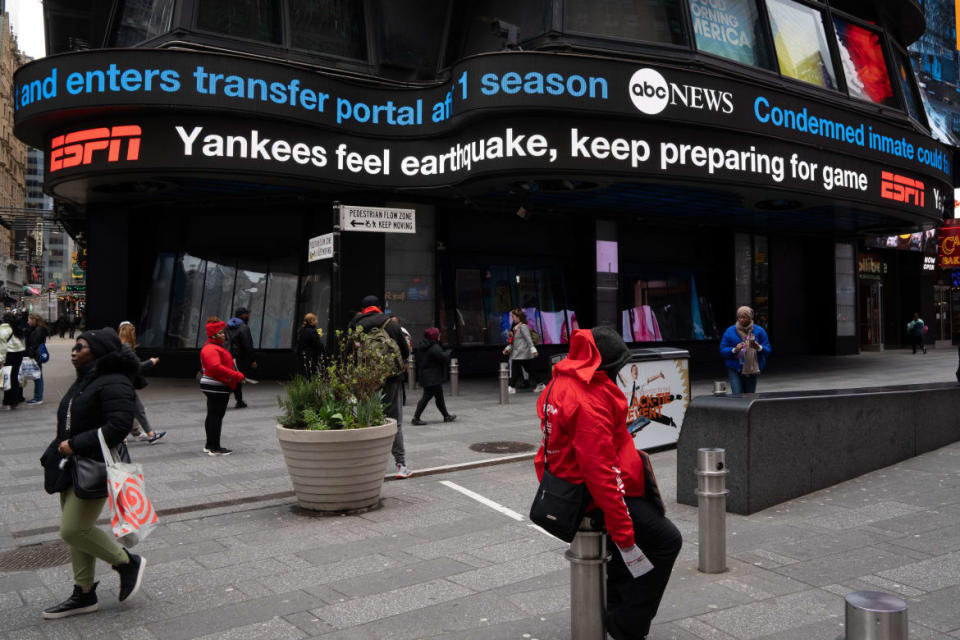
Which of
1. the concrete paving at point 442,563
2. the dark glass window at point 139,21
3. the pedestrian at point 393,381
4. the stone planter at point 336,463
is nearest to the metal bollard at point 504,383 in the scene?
the concrete paving at point 442,563

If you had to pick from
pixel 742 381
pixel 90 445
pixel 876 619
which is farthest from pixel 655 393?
pixel 876 619

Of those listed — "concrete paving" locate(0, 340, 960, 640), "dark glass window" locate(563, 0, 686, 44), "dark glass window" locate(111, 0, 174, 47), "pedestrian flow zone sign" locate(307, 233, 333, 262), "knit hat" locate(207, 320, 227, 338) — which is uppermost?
"dark glass window" locate(111, 0, 174, 47)

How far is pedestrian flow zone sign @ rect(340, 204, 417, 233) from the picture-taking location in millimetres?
10234

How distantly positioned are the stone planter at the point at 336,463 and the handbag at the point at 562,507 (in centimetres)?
326

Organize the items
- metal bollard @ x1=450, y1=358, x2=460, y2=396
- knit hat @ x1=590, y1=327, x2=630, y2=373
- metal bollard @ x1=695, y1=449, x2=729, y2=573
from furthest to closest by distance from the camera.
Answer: metal bollard @ x1=450, y1=358, x2=460, y2=396 < metal bollard @ x1=695, y1=449, x2=729, y2=573 < knit hat @ x1=590, y1=327, x2=630, y2=373

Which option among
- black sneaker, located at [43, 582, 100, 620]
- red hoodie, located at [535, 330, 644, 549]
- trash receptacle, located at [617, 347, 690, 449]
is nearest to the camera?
→ red hoodie, located at [535, 330, 644, 549]

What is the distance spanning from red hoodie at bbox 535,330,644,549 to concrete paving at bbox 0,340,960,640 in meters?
1.10

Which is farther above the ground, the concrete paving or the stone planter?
the stone planter

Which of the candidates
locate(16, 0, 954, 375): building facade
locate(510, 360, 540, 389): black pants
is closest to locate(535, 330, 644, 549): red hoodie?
locate(16, 0, 954, 375): building facade

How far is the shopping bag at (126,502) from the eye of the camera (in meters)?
4.38

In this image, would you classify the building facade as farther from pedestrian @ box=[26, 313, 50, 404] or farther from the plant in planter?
the plant in planter

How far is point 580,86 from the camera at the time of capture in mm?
14430

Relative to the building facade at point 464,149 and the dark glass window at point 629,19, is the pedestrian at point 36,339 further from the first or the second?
the dark glass window at point 629,19

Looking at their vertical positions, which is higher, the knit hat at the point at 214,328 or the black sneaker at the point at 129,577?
the knit hat at the point at 214,328
